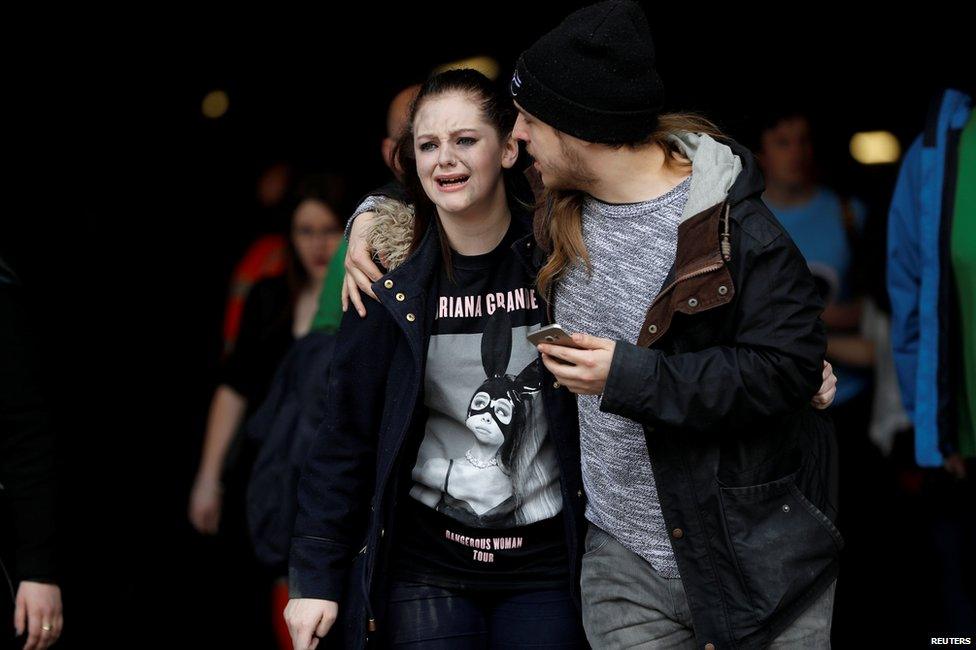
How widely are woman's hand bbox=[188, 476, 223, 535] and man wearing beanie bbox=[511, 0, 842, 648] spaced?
Result: 2534 mm

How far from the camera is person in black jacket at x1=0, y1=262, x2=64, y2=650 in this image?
10.6 ft

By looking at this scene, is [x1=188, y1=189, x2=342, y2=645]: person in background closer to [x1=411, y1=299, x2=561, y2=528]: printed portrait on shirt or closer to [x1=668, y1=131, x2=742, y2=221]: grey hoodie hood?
[x1=411, y1=299, x2=561, y2=528]: printed portrait on shirt

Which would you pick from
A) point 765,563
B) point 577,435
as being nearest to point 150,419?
point 577,435

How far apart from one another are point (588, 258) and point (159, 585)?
12.2ft

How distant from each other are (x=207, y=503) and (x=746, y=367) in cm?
304

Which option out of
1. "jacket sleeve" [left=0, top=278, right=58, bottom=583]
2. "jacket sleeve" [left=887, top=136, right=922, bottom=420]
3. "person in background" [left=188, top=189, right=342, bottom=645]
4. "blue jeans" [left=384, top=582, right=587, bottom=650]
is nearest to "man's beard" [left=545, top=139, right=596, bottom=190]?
"blue jeans" [left=384, top=582, right=587, bottom=650]

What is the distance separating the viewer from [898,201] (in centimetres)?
385

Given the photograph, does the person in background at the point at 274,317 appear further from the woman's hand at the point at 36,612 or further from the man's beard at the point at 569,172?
the man's beard at the point at 569,172

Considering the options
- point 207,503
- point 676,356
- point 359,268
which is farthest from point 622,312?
point 207,503

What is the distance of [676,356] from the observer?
229 cm

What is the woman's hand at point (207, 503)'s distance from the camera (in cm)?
479

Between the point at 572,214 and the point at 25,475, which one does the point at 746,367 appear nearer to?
the point at 572,214

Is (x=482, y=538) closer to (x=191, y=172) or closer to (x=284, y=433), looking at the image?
(x=284, y=433)

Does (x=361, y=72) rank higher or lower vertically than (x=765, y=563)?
higher
